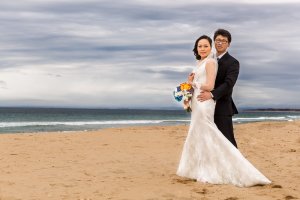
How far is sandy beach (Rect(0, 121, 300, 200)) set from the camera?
19.8 ft

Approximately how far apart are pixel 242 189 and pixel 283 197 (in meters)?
0.55

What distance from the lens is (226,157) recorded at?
254 inches

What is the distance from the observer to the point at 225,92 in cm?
631

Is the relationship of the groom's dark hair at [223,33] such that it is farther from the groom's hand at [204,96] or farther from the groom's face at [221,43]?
the groom's hand at [204,96]

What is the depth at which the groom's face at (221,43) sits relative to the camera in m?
6.29

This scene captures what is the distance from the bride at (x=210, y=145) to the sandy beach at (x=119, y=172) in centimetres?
18

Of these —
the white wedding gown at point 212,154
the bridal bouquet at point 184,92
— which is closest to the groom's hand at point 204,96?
the white wedding gown at point 212,154

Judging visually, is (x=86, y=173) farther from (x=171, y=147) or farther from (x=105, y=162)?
(x=171, y=147)

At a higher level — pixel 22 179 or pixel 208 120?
pixel 208 120

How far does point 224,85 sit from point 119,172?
272 cm

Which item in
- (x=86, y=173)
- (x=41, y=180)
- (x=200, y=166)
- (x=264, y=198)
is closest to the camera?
(x=264, y=198)

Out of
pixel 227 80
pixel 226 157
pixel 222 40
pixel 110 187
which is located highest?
pixel 222 40

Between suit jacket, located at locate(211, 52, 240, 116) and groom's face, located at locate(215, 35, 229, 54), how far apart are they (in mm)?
93

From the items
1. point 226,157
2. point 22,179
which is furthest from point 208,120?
point 22,179
